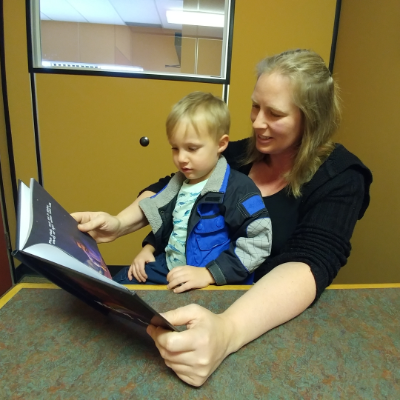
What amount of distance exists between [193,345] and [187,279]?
0.25 metres

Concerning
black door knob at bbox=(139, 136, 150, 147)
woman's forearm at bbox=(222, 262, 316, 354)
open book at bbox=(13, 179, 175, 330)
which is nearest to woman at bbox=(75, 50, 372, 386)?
woman's forearm at bbox=(222, 262, 316, 354)

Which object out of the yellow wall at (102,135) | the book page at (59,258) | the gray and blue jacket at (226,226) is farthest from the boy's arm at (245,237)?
the yellow wall at (102,135)

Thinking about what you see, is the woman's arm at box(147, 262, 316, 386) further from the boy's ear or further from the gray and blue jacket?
the boy's ear

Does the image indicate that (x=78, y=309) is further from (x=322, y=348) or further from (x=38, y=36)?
(x=38, y=36)

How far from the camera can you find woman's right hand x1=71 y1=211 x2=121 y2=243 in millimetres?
832

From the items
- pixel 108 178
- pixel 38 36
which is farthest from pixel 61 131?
pixel 38 36

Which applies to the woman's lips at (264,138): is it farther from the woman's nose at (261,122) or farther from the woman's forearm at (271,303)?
the woman's forearm at (271,303)

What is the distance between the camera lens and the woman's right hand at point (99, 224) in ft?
2.73

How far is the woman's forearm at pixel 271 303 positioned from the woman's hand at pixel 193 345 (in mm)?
42

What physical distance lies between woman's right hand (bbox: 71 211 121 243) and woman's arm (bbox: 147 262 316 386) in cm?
39

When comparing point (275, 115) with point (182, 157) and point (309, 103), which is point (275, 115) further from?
point (182, 157)

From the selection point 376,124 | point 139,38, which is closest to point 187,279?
point 376,124

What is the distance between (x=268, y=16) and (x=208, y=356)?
2.05m

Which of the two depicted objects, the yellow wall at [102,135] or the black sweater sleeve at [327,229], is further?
the yellow wall at [102,135]
